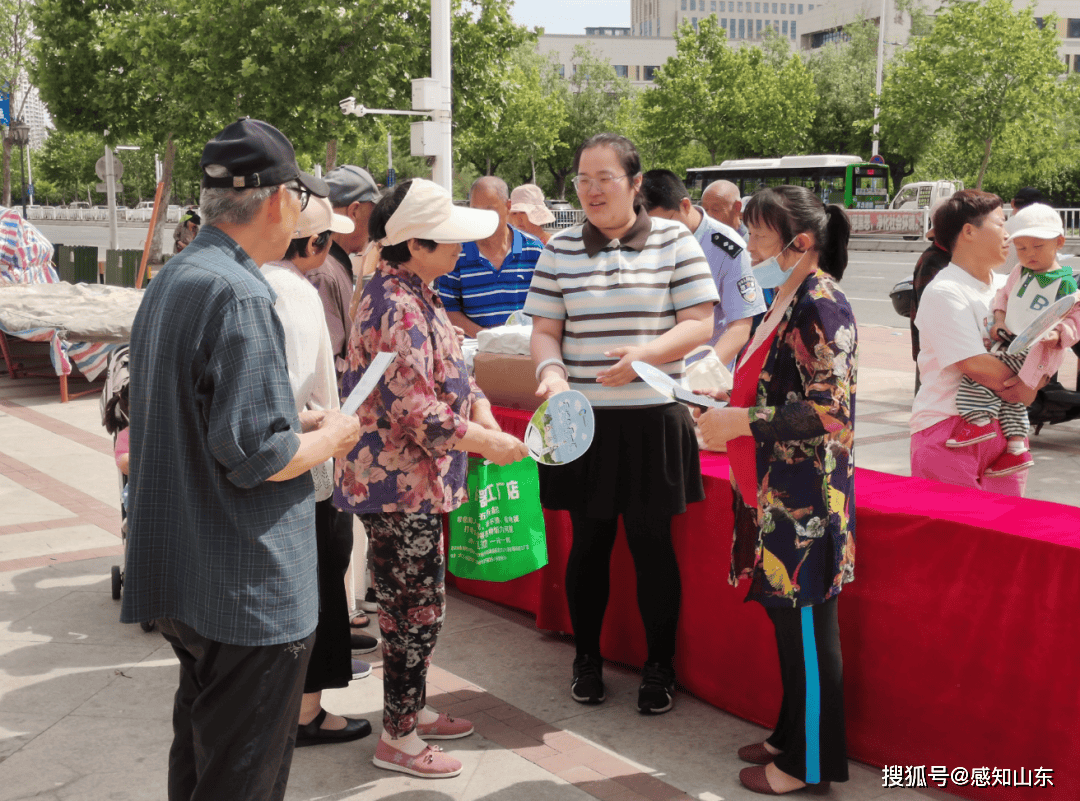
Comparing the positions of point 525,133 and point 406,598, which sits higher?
point 525,133

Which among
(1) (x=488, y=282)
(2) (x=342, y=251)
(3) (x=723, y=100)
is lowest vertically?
(1) (x=488, y=282)

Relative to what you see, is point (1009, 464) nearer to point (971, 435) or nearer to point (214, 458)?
point (971, 435)

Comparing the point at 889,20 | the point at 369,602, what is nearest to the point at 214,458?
the point at 369,602

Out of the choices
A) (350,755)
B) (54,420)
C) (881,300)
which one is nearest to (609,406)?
(350,755)

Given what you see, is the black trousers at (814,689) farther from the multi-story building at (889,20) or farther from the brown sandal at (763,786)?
the multi-story building at (889,20)

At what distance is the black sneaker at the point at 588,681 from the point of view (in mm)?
3852

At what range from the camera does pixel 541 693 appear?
398cm

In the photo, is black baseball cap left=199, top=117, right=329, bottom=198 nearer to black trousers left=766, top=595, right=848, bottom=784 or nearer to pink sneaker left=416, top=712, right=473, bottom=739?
black trousers left=766, top=595, right=848, bottom=784

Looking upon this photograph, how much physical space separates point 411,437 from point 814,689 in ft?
4.56

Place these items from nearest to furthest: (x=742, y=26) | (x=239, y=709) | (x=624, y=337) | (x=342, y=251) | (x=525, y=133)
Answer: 1. (x=239, y=709)
2. (x=624, y=337)
3. (x=342, y=251)
4. (x=525, y=133)
5. (x=742, y=26)

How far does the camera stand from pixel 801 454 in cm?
297

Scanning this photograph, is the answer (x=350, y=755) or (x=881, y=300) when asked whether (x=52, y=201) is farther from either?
(x=350, y=755)

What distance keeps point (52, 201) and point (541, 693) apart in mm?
116494

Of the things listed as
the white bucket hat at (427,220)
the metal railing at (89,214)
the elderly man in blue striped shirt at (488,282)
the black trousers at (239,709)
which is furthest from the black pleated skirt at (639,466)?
the metal railing at (89,214)
